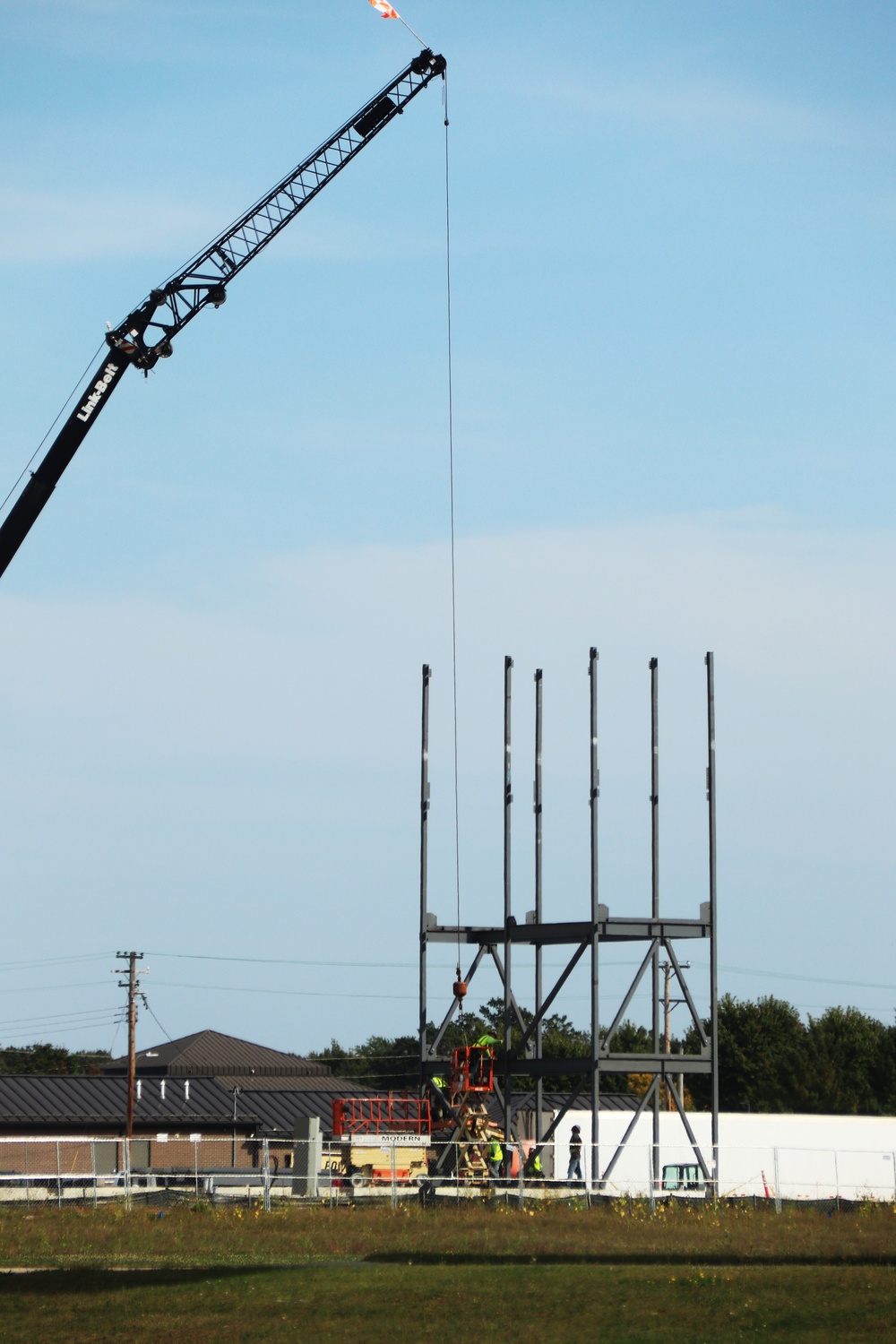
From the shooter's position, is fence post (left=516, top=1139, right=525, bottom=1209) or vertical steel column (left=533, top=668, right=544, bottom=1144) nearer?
fence post (left=516, top=1139, right=525, bottom=1209)

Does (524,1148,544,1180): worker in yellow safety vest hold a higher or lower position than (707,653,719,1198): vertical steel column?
lower

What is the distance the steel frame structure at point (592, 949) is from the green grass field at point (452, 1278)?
5.51 meters

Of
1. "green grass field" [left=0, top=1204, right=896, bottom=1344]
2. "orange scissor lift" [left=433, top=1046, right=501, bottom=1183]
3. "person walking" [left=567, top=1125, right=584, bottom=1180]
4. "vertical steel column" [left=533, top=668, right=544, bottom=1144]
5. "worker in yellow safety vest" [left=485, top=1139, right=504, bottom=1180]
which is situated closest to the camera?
"green grass field" [left=0, top=1204, right=896, bottom=1344]

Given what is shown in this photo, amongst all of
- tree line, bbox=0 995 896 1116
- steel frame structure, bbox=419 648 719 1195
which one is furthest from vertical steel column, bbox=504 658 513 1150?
tree line, bbox=0 995 896 1116

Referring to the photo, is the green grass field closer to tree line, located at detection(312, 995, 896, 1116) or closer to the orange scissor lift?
the orange scissor lift

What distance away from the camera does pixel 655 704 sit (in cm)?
4053

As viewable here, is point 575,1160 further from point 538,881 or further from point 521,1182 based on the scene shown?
point 538,881

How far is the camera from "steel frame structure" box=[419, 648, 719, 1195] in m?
38.2

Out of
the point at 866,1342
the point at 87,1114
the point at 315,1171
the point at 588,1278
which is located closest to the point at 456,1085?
the point at 315,1171

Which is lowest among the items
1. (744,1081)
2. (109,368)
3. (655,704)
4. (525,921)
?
(744,1081)

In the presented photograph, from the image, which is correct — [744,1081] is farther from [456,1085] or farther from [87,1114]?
[456,1085]

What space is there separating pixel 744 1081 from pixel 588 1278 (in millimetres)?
82476

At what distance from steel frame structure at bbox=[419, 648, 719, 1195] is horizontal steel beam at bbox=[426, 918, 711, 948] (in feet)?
0.07

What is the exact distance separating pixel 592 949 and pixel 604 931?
1.75ft
